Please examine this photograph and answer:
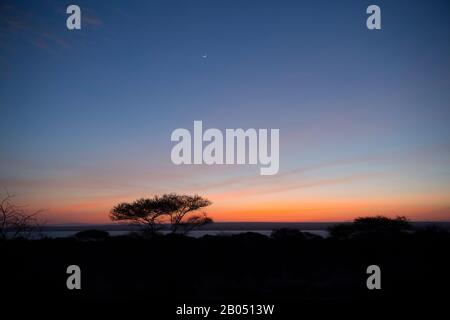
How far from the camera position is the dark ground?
24.1 ft

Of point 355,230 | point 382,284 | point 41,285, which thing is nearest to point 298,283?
point 382,284

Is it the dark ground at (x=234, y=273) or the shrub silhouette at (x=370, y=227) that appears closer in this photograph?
the dark ground at (x=234, y=273)

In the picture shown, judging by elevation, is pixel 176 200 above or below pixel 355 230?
above

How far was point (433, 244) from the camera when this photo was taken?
15.5 meters

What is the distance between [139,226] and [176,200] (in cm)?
330

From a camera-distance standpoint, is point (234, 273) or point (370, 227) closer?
point (234, 273)

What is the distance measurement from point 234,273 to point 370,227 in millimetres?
11682

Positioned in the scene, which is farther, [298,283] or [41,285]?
[298,283]

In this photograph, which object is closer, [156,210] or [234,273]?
[234,273]

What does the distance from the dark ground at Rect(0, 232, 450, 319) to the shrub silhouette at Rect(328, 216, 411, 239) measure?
184 cm

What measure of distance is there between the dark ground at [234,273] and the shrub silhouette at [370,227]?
184 centimetres

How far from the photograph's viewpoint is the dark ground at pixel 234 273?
24.1 ft

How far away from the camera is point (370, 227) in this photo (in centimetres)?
2053
